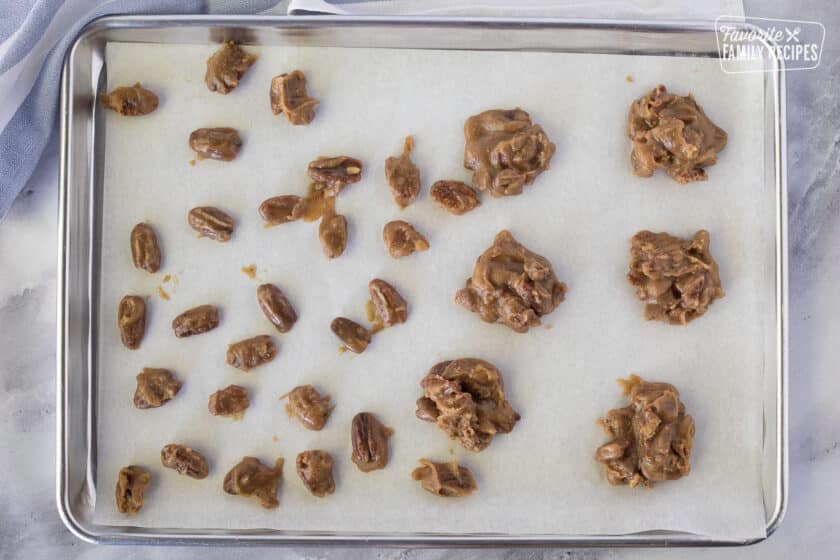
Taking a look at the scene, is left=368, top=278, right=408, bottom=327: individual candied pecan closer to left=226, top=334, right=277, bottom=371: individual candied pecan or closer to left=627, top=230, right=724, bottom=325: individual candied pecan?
left=226, top=334, right=277, bottom=371: individual candied pecan

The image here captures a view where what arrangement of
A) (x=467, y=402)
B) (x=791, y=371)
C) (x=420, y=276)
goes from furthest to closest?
(x=791, y=371)
(x=420, y=276)
(x=467, y=402)

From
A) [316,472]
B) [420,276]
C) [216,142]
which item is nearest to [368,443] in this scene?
[316,472]

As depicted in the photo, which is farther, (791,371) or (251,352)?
(791,371)

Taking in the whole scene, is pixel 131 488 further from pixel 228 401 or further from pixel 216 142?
pixel 216 142

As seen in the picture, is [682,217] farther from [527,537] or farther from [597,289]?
[527,537]

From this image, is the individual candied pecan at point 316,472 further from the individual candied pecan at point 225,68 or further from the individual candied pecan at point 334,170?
the individual candied pecan at point 225,68

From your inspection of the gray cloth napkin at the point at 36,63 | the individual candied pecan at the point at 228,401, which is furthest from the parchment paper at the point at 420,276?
the gray cloth napkin at the point at 36,63
